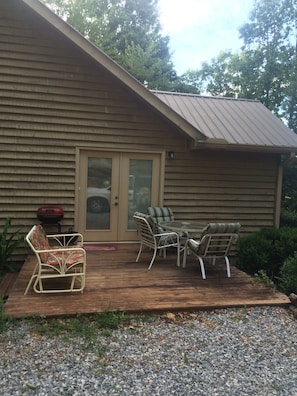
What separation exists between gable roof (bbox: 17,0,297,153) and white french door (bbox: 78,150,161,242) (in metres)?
1.07

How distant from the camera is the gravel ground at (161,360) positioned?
7.78 feet

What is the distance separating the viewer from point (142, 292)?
4.05 meters

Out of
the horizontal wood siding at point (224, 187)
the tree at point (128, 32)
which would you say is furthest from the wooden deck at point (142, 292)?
the tree at point (128, 32)

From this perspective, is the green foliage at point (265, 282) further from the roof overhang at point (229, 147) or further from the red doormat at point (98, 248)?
the red doormat at point (98, 248)

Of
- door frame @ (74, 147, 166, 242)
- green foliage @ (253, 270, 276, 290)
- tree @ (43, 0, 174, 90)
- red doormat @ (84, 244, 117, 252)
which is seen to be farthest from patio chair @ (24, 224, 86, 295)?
tree @ (43, 0, 174, 90)

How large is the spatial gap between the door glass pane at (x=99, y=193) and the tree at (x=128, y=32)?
444 inches

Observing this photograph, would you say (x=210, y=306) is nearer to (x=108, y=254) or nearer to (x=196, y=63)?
(x=108, y=254)

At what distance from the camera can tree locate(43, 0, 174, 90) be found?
17016 millimetres

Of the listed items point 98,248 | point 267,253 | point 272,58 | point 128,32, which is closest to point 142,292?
point 98,248

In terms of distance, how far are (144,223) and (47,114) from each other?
2.61 m

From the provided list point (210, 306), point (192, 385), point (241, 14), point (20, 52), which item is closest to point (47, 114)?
point (20, 52)

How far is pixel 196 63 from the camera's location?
825 inches

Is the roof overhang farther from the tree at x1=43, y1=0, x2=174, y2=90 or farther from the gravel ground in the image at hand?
the tree at x1=43, y1=0, x2=174, y2=90

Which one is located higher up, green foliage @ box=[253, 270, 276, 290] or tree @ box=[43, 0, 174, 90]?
tree @ box=[43, 0, 174, 90]
